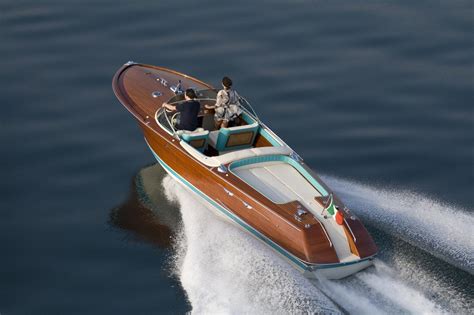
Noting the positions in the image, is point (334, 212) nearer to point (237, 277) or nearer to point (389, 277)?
point (389, 277)

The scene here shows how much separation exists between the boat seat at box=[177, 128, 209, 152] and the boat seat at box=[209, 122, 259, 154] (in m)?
0.24

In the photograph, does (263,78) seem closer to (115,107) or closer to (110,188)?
(115,107)

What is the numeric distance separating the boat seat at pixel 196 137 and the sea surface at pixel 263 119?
1211 millimetres

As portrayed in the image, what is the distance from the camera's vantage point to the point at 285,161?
15.5 meters

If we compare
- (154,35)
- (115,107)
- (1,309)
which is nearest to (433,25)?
(154,35)

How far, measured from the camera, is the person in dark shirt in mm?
15711

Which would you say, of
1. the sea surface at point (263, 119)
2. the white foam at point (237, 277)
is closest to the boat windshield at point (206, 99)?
the sea surface at point (263, 119)

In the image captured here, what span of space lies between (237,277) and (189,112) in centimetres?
374

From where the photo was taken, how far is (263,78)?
67.1 ft

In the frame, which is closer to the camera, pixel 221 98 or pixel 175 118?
pixel 221 98

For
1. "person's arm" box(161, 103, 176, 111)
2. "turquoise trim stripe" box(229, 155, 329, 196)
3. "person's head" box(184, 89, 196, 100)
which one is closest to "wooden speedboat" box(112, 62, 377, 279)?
"turquoise trim stripe" box(229, 155, 329, 196)

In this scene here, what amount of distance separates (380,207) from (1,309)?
23.5ft

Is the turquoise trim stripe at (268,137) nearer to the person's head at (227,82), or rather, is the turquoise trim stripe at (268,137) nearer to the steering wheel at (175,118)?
the person's head at (227,82)

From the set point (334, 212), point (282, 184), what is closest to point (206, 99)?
point (282, 184)
